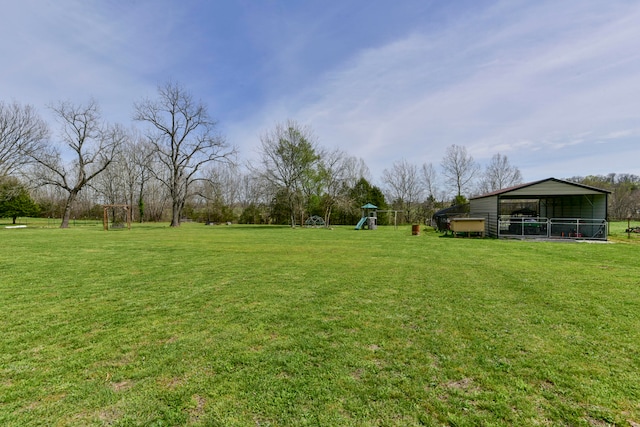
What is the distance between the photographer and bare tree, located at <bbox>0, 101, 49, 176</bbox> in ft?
87.0

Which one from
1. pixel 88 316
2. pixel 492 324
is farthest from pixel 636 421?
pixel 88 316

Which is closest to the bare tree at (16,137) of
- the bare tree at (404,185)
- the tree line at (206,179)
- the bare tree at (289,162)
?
the tree line at (206,179)

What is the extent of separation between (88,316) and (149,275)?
267cm

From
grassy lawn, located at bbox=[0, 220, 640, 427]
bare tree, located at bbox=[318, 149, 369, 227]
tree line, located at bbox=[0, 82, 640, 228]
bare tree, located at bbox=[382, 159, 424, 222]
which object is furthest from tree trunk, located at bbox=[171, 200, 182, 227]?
bare tree, located at bbox=[382, 159, 424, 222]

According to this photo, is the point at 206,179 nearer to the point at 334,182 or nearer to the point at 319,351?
the point at 334,182

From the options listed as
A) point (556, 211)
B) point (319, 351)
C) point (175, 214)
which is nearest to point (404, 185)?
point (556, 211)

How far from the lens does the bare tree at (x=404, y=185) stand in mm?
38188

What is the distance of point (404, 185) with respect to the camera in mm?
38469

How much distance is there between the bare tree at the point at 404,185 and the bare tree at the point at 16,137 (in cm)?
3952

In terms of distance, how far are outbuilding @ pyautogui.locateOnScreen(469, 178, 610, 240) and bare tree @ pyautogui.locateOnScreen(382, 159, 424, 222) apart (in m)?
17.9

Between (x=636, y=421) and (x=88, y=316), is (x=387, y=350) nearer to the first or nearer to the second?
(x=636, y=421)

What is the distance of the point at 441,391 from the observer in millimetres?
2223

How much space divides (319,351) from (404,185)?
3792 centimetres

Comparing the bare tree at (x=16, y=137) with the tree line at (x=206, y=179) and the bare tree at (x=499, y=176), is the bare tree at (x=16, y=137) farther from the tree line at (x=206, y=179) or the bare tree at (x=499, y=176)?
the bare tree at (x=499, y=176)
